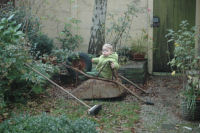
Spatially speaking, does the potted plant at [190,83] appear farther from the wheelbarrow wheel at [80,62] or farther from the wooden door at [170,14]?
the wooden door at [170,14]

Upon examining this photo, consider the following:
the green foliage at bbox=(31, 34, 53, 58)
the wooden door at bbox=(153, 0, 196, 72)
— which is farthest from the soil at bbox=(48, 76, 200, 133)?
the wooden door at bbox=(153, 0, 196, 72)

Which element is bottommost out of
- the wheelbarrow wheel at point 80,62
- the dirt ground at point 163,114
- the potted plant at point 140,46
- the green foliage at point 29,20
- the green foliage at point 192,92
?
the dirt ground at point 163,114

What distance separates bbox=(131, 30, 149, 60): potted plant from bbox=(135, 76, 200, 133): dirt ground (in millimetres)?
1317

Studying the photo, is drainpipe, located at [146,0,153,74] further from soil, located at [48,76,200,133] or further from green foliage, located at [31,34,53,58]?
green foliage, located at [31,34,53,58]

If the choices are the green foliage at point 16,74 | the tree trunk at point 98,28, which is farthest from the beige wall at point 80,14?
the green foliage at point 16,74

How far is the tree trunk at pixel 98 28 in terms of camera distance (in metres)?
9.90

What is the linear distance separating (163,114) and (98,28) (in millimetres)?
4131

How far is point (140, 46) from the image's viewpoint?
10.6 m

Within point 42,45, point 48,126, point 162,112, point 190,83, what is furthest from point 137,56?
point 48,126

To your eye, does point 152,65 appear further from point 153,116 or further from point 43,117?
point 43,117

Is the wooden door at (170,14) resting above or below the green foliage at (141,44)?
above

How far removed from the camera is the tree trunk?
390 inches

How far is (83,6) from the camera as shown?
11297mm

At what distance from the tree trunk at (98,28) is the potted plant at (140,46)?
117 centimetres
